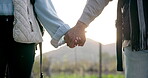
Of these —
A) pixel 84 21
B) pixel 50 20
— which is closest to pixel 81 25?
pixel 84 21

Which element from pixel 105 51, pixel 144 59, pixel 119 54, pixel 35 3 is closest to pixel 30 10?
pixel 35 3

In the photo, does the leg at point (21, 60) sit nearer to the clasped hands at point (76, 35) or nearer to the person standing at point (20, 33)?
the person standing at point (20, 33)

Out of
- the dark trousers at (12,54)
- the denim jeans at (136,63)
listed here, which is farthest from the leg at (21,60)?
the denim jeans at (136,63)

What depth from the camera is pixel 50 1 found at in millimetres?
2406

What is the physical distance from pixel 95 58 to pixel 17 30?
53.4ft

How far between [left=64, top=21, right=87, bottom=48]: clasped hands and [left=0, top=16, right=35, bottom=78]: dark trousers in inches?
7.8

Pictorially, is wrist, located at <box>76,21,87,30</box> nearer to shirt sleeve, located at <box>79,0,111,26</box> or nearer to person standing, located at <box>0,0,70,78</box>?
shirt sleeve, located at <box>79,0,111,26</box>

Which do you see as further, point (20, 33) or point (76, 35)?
point (76, 35)

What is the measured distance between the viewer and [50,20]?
7.66ft

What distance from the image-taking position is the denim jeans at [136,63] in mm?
2006

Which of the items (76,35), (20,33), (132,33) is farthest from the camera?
(76,35)

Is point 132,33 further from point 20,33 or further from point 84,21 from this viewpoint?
point 20,33

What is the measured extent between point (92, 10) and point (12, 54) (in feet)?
1.47

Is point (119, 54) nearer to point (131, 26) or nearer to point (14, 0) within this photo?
point (131, 26)
